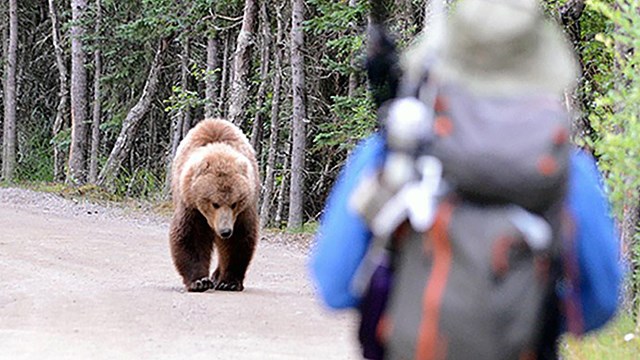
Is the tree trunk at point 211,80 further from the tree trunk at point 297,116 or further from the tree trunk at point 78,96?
the tree trunk at point 78,96

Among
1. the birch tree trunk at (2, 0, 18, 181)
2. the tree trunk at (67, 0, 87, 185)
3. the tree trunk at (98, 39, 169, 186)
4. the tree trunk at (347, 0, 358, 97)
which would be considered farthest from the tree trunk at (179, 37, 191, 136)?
the tree trunk at (347, 0, 358, 97)

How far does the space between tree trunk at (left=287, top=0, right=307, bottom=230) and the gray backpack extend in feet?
59.6

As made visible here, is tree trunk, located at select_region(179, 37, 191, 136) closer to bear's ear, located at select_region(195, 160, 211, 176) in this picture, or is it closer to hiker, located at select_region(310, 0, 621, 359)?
bear's ear, located at select_region(195, 160, 211, 176)

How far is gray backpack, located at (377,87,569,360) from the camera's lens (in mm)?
2922

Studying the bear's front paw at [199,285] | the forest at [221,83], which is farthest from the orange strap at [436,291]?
the bear's front paw at [199,285]

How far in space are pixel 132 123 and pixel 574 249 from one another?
27.8 m

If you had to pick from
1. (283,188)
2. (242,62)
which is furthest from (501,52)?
(283,188)

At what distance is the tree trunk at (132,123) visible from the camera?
2988 cm

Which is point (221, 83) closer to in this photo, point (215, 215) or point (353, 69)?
point (353, 69)

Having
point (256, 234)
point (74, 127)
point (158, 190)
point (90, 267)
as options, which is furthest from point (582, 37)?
point (74, 127)

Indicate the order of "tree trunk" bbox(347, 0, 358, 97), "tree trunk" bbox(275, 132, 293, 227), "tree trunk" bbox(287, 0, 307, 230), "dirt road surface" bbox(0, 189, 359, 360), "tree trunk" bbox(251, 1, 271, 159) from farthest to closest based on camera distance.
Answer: "tree trunk" bbox(251, 1, 271, 159) → "tree trunk" bbox(275, 132, 293, 227) → "tree trunk" bbox(287, 0, 307, 230) → "tree trunk" bbox(347, 0, 358, 97) → "dirt road surface" bbox(0, 189, 359, 360)

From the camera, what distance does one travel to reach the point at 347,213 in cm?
316

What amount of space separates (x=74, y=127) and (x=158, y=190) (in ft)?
11.7

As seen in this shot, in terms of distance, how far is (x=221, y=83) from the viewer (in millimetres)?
28781
